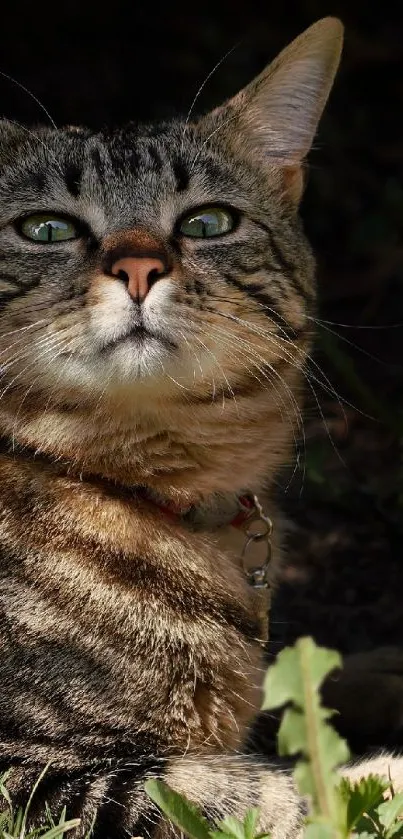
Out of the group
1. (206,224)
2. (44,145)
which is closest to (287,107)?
(206,224)

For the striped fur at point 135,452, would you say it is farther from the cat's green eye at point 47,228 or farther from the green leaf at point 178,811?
the green leaf at point 178,811

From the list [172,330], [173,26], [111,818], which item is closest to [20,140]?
[172,330]

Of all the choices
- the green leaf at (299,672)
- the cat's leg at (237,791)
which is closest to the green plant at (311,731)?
the green leaf at (299,672)

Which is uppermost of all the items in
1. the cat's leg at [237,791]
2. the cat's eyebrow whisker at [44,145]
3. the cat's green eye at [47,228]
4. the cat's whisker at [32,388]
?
the cat's eyebrow whisker at [44,145]

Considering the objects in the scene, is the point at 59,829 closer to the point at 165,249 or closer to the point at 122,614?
the point at 122,614

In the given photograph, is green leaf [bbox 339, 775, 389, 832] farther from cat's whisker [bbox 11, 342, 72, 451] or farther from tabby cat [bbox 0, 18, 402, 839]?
cat's whisker [bbox 11, 342, 72, 451]

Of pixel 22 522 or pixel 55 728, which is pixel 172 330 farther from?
pixel 55 728

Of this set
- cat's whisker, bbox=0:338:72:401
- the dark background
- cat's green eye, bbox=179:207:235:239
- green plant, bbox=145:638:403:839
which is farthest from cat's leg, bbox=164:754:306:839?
the dark background
